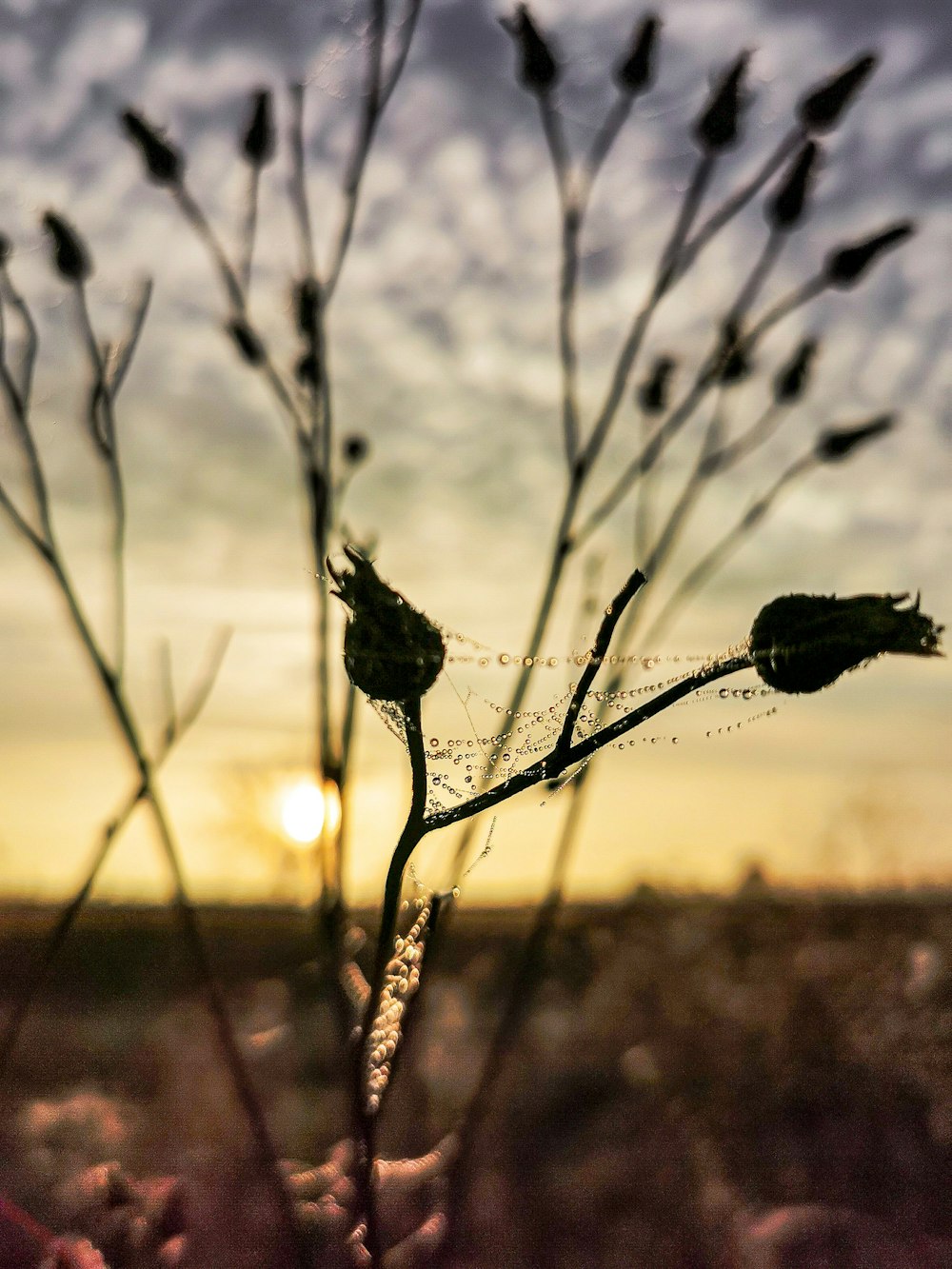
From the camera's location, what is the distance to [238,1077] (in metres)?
0.43

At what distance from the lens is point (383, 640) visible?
19 cm

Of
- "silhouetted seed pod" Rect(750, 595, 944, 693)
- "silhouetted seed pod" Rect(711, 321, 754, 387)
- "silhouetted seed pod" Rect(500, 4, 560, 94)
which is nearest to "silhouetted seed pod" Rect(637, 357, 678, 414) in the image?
"silhouetted seed pod" Rect(711, 321, 754, 387)

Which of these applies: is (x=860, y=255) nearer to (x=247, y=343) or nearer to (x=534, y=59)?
(x=534, y=59)

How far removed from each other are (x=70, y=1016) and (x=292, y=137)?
2.24 feet

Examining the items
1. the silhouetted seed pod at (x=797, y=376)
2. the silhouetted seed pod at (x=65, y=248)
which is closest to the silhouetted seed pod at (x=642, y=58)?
the silhouetted seed pod at (x=797, y=376)

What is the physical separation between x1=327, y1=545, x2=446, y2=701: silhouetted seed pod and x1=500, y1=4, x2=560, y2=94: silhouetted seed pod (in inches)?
11.2

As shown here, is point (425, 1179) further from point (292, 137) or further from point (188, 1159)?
point (292, 137)

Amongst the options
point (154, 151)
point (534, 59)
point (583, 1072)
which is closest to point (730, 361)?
point (534, 59)

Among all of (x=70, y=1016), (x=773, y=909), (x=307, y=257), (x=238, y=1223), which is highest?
(x=307, y=257)

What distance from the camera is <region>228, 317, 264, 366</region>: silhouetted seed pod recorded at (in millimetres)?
424

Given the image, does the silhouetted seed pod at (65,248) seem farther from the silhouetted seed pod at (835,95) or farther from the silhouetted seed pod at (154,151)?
the silhouetted seed pod at (835,95)

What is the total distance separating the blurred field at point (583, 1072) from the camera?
19.6 inches

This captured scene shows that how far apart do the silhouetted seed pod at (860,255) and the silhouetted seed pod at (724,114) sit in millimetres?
67

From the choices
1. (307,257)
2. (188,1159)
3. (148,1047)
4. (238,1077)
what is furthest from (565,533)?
(148,1047)
